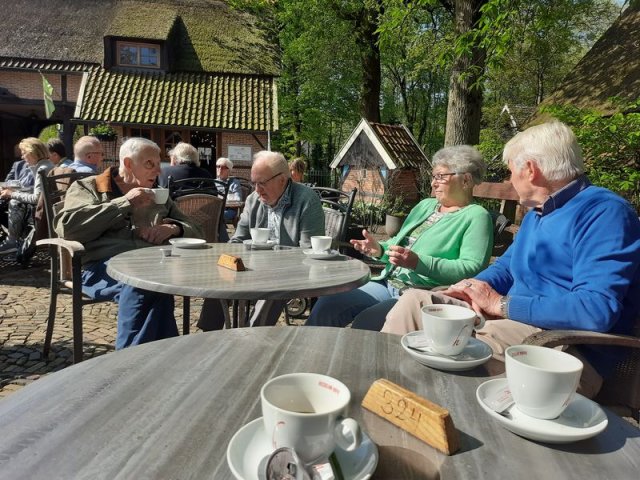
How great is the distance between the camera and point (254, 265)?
2424 millimetres

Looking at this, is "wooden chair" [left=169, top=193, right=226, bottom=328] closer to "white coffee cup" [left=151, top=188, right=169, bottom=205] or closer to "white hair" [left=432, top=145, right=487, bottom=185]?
"white coffee cup" [left=151, top=188, right=169, bottom=205]

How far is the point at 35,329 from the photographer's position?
420 centimetres

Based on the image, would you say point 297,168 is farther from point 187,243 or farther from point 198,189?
point 187,243

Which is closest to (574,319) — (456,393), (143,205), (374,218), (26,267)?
(456,393)

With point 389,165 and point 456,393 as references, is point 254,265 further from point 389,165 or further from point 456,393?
point 389,165

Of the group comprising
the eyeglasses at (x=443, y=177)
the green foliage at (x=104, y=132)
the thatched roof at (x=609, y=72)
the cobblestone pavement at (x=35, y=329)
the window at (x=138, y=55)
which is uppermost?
the window at (x=138, y=55)

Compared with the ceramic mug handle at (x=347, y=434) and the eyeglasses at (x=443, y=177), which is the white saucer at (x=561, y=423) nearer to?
the ceramic mug handle at (x=347, y=434)

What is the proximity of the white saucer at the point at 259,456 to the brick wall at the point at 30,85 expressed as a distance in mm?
20146

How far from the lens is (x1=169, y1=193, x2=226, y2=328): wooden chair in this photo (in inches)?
169

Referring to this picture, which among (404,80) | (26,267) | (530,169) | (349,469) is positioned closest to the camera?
(349,469)

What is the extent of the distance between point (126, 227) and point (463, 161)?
7.03 ft

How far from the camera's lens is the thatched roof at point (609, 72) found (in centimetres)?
864

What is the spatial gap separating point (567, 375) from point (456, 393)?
27 centimetres

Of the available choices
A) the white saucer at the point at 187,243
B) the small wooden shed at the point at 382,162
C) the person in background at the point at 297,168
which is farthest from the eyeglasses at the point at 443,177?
the small wooden shed at the point at 382,162
